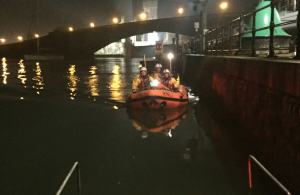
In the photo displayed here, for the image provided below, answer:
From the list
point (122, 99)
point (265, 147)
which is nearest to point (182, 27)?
point (122, 99)

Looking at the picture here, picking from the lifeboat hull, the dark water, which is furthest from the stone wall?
the lifeboat hull

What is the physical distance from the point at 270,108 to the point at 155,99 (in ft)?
17.1

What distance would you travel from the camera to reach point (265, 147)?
5418mm

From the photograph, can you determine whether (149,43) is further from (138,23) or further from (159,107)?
(159,107)

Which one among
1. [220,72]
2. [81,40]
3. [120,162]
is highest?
[81,40]

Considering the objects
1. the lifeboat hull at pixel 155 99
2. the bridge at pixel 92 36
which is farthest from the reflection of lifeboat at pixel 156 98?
the bridge at pixel 92 36

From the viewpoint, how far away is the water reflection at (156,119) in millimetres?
8117

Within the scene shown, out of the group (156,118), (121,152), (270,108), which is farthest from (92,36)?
(270,108)

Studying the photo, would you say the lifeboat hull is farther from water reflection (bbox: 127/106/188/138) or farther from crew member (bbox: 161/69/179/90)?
crew member (bbox: 161/69/179/90)

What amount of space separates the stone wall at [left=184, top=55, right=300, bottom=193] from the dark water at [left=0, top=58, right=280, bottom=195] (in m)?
0.49

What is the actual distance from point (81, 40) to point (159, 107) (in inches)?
2410

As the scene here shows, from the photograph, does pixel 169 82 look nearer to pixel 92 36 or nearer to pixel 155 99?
pixel 155 99

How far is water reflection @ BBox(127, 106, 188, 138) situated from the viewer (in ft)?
26.6

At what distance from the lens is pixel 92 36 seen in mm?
65500
